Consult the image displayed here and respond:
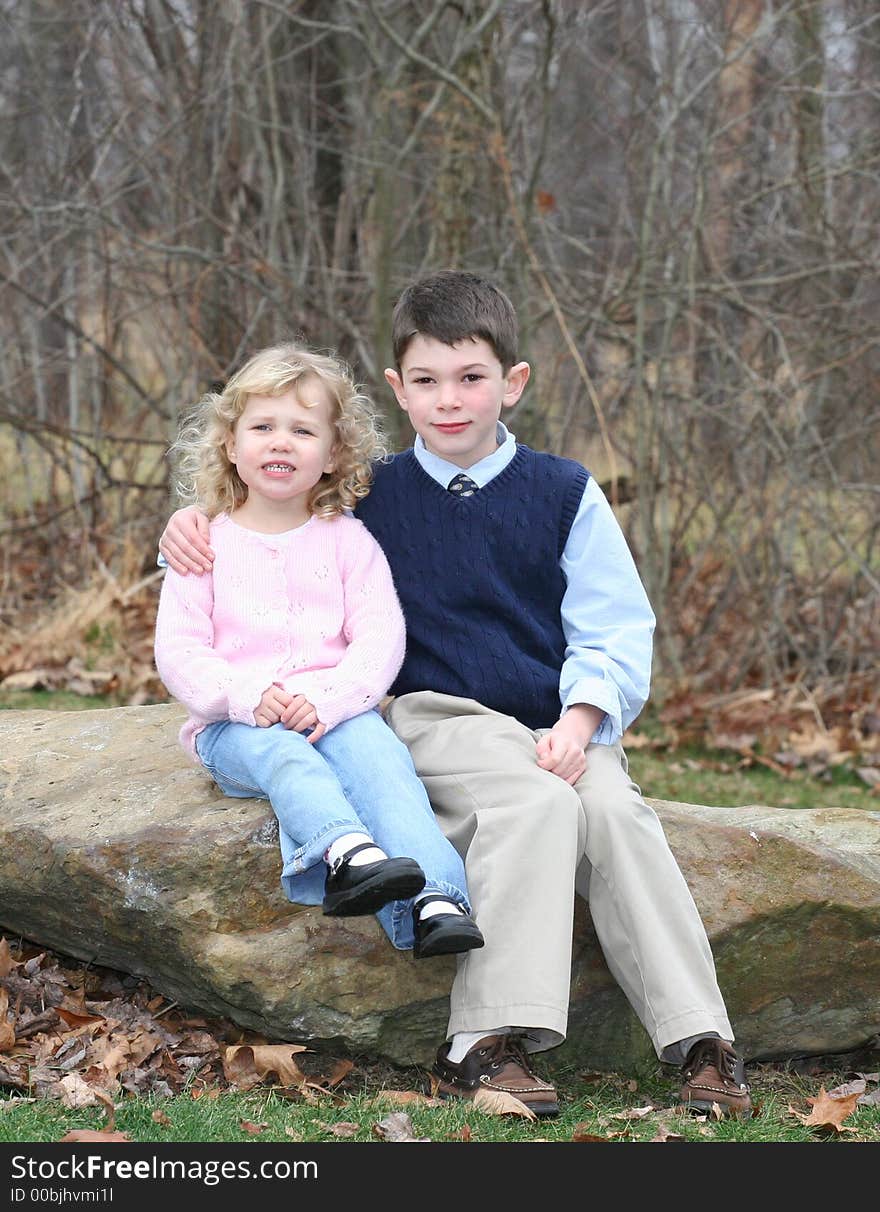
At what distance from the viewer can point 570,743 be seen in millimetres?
3625

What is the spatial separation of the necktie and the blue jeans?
72 cm

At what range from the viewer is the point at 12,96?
30.6 ft

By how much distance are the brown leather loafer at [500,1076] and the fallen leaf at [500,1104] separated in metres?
0.01

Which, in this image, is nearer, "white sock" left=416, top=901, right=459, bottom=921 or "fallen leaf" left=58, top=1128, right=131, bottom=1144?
"fallen leaf" left=58, top=1128, right=131, bottom=1144

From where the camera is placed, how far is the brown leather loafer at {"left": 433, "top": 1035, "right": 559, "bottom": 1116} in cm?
327

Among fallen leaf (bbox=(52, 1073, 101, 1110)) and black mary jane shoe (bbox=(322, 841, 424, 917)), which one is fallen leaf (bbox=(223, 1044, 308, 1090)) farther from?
black mary jane shoe (bbox=(322, 841, 424, 917))

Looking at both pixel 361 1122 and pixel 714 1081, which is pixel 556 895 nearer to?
pixel 714 1081

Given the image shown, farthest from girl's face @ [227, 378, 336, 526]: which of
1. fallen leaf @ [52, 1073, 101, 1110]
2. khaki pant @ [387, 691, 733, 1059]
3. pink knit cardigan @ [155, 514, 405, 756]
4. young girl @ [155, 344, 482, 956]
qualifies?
fallen leaf @ [52, 1073, 101, 1110]

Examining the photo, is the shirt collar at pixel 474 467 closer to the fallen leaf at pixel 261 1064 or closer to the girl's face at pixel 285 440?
the girl's face at pixel 285 440

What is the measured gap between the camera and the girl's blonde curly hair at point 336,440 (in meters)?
3.83

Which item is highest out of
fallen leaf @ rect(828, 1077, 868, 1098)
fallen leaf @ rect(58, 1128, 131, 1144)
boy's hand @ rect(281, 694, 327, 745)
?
boy's hand @ rect(281, 694, 327, 745)

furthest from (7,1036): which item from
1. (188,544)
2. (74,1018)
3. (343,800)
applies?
(188,544)

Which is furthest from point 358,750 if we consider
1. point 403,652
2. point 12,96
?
point 12,96
